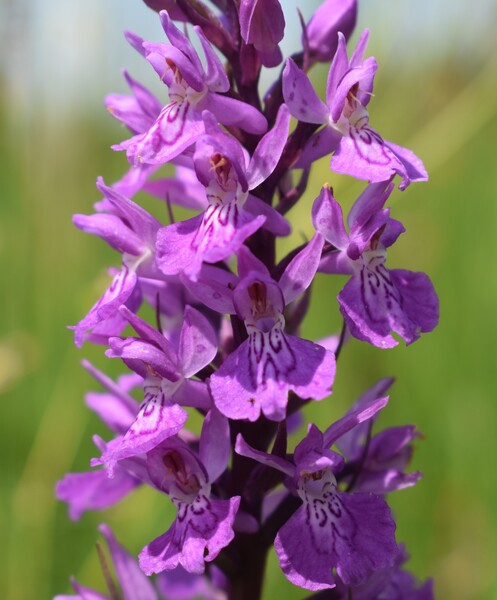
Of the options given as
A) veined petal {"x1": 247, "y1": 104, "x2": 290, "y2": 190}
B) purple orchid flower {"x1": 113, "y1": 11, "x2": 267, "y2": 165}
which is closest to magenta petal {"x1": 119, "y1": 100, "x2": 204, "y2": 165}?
purple orchid flower {"x1": 113, "y1": 11, "x2": 267, "y2": 165}

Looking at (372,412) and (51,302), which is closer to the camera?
(372,412)

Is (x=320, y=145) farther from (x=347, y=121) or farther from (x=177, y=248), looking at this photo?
(x=177, y=248)

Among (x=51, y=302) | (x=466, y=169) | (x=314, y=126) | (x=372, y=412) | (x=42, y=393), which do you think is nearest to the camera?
(x=372, y=412)

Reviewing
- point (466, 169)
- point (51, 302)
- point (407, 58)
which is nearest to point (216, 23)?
point (407, 58)

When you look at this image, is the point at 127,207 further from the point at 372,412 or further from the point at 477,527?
the point at 477,527

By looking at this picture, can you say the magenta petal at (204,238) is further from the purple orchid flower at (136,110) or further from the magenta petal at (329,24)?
the magenta petal at (329,24)

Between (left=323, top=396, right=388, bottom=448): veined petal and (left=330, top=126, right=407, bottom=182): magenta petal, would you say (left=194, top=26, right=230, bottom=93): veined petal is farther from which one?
(left=323, top=396, right=388, bottom=448): veined petal

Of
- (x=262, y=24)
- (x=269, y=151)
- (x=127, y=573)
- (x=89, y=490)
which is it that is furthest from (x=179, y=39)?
(x=127, y=573)
